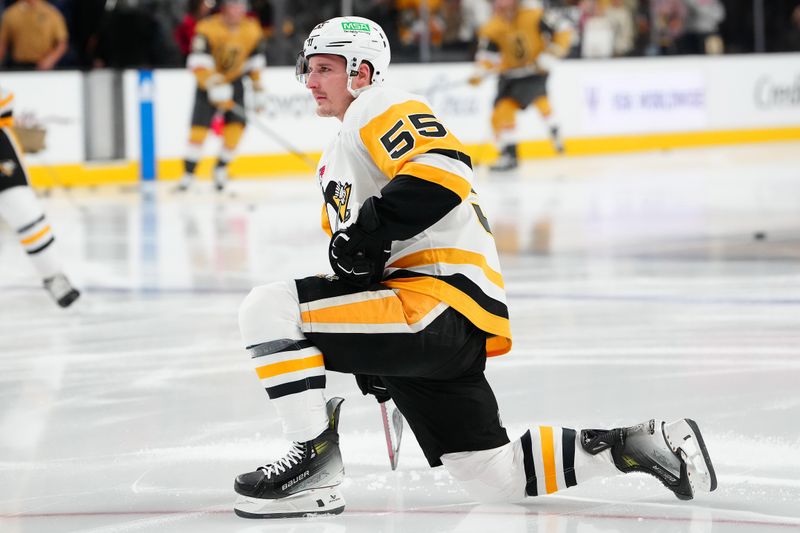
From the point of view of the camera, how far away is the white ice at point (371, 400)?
106 inches

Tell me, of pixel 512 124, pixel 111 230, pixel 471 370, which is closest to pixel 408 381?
pixel 471 370

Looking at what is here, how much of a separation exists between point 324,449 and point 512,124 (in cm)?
939

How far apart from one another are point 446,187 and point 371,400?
4.18 feet

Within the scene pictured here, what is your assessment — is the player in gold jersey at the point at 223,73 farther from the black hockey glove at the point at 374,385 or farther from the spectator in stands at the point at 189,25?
the black hockey glove at the point at 374,385

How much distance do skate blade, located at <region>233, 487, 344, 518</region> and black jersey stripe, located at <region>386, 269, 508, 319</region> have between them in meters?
0.43

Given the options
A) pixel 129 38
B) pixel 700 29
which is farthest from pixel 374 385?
pixel 700 29

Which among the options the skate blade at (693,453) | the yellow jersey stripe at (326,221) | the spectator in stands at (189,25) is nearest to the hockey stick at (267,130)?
the spectator in stands at (189,25)

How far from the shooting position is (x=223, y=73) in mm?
10664

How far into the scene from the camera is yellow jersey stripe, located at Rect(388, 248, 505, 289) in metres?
2.61

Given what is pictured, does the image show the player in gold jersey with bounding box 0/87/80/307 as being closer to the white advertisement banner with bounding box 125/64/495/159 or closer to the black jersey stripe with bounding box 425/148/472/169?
the black jersey stripe with bounding box 425/148/472/169

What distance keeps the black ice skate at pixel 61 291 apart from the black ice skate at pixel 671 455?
3.11m

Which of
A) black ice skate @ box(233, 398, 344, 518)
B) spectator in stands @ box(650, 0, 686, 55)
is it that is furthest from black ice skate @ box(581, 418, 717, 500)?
spectator in stands @ box(650, 0, 686, 55)

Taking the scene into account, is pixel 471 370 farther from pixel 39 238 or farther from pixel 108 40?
pixel 108 40

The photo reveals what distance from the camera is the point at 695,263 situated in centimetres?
639
